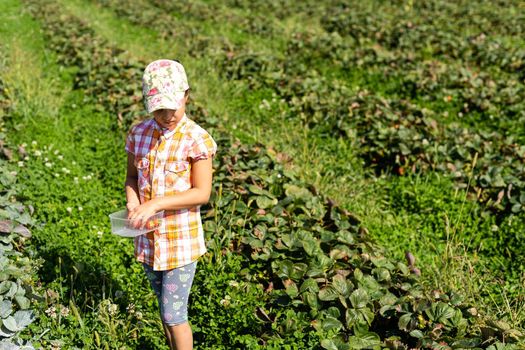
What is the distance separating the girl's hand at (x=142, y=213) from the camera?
2.55 metres

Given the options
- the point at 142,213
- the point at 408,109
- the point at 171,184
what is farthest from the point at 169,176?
the point at 408,109

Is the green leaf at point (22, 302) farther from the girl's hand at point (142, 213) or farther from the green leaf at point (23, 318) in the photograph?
the girl's hand at point (142, 213)

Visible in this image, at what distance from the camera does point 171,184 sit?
2.77 meters

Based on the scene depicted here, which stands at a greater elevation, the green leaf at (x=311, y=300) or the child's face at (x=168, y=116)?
the child's face at (x=168, y=116)

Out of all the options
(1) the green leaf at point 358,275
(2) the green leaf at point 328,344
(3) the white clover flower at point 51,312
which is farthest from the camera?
(1) the green leaf at point 358,275

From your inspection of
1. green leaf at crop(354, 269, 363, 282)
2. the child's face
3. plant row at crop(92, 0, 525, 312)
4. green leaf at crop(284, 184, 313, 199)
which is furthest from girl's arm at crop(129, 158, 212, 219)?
plant row at crop(92, 0, 525, 312)

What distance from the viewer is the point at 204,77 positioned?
818cm

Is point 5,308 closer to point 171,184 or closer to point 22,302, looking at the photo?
point 22,302

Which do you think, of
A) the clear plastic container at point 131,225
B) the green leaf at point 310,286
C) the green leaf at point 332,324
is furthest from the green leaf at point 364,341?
the clear plastic container at point 131,225

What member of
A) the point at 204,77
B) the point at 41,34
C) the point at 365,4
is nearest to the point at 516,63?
the point at 204,77

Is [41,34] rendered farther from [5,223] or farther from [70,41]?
[5,223]

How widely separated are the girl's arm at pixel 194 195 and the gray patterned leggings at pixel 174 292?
0.38 m

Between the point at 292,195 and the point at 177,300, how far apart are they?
1.83 meters

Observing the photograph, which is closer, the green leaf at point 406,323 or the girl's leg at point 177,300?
the girl's leg at point 177,300
